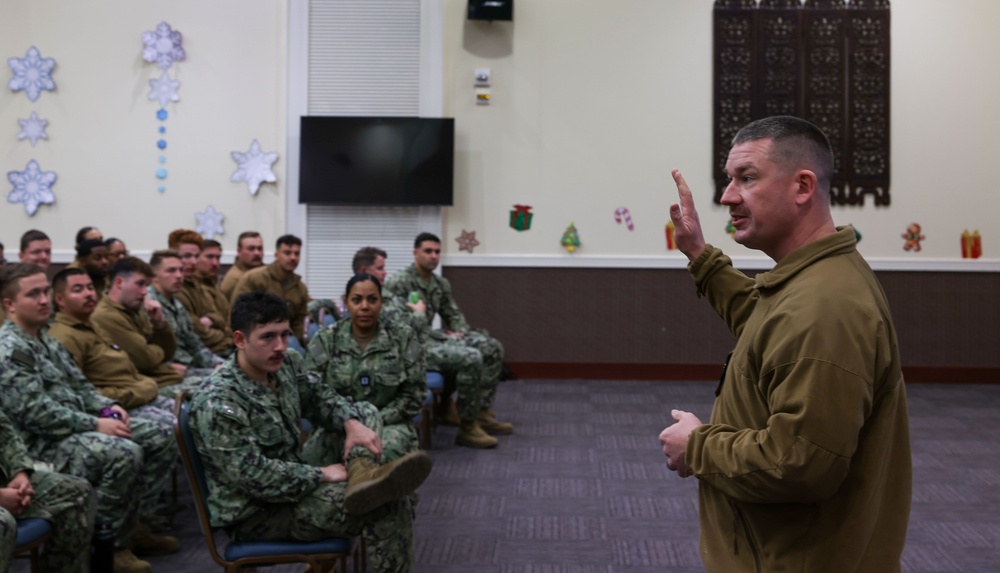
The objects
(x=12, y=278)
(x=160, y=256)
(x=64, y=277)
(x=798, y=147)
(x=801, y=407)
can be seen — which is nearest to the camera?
(x=801, y=407)

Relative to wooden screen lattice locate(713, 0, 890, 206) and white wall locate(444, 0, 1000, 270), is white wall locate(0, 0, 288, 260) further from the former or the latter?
wooden screen lattice locate(713, 0, 890, 206)

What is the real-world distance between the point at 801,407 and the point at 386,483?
1.56 metres

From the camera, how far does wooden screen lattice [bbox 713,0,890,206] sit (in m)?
7.96

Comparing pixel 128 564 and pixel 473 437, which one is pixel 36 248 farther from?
pixel 128 564

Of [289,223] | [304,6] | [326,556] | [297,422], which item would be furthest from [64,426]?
[304,6]

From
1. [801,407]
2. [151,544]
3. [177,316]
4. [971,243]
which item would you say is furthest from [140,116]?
[801,407]

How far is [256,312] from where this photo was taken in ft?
10.0

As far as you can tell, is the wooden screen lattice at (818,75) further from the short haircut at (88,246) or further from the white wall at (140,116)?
the short haircut at (88,246)

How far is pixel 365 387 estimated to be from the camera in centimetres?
423

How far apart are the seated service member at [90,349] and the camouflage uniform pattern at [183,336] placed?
906mm

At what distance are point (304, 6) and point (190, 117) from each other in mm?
1291

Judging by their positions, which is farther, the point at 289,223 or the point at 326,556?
the point at 289,223

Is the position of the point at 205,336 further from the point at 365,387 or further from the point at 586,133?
the point at 586,133

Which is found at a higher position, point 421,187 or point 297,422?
point 421,187
